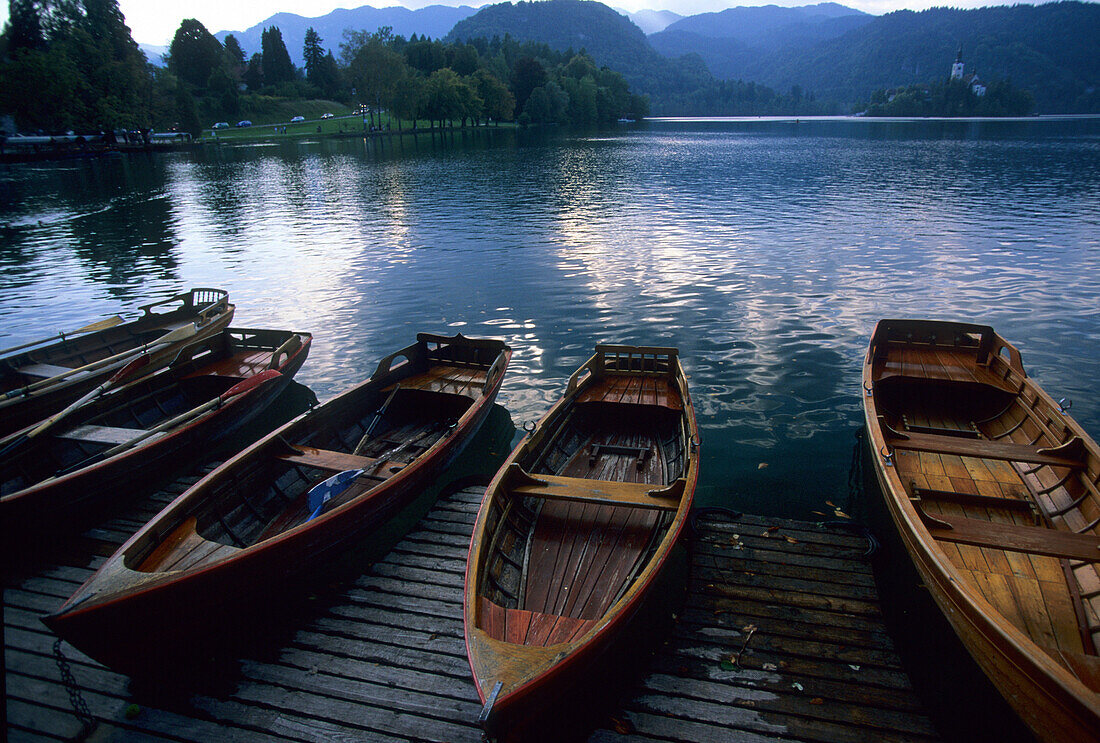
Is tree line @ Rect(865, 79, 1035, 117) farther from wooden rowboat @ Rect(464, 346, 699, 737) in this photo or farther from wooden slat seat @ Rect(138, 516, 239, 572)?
wooden slat seat @ Rect(138, 516, 239, 572)

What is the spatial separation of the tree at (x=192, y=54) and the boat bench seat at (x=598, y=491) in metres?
182

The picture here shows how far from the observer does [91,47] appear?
94.8 meters

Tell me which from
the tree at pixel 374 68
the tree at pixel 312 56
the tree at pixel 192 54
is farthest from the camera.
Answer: the tree at pixel 312 56

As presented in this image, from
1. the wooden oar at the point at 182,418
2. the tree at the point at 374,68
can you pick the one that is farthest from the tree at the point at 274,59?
the wooden oar at the point at 182,418

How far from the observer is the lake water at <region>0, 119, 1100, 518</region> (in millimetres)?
16469

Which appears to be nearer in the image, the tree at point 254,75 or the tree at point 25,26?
the tree at point 25,26

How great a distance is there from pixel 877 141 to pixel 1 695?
4901 inches

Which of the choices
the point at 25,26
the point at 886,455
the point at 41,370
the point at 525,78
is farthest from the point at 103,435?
the point at 525,78

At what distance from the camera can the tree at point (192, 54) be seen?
145 meters

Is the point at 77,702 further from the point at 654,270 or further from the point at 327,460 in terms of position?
the point at 654,270

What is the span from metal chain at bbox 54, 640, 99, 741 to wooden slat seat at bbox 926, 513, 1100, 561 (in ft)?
36.7

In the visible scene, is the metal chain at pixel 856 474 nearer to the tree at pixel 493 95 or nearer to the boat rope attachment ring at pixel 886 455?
the boat rope attachment ring at pixel 886 455

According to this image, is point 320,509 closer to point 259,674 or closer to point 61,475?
point 259,674

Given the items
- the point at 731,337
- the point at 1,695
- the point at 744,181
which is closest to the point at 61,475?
the point at 1,695
